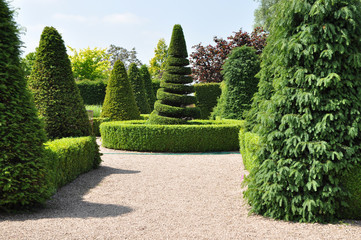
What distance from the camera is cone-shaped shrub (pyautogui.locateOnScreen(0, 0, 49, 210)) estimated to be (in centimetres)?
503

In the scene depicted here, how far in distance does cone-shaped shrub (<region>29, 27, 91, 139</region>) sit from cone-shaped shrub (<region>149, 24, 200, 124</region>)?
17.5 feet

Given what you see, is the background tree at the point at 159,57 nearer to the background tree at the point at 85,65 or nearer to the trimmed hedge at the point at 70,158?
the background tree at the point at 85,65

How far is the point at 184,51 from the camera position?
13953 millimetres

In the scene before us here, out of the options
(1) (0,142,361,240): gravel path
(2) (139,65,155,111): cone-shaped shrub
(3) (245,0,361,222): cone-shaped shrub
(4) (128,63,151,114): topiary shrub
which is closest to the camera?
(1) (0,142,361,240): gravel path

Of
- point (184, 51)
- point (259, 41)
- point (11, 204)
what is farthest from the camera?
point (259, 41)

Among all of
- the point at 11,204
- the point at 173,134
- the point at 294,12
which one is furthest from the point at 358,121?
the point at 173,134

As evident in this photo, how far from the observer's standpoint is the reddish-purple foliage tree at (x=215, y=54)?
30156mm

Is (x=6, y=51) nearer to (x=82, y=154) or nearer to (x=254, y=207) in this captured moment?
(x=82, y=154)

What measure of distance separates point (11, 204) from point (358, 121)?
535 centimetres

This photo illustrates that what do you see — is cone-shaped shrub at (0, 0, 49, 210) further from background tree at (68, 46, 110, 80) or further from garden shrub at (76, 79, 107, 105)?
background tree at (68, 46, 110, 80)

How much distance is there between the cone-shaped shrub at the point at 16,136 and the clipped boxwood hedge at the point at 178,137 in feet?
22.4

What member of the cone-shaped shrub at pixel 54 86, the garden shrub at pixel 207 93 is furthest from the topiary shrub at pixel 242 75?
the garden shrub at pixel 207 93

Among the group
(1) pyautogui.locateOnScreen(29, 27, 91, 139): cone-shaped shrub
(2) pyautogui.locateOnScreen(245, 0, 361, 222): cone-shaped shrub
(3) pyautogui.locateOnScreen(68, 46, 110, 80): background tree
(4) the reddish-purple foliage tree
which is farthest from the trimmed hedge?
(3) pyautogui.locateOnScreen(68, 46, 110, 80): background tree

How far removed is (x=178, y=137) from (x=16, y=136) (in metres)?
7.47
